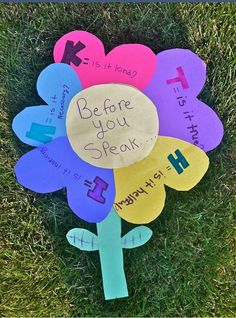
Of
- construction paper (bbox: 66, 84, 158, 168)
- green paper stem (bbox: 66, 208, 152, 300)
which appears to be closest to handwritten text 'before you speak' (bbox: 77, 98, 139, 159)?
construction paper (bbox: 66, 84, 158, 168)

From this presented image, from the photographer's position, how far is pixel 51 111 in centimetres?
116

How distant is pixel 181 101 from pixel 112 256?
42 cm

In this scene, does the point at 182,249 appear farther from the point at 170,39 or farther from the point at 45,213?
the point at 170,39

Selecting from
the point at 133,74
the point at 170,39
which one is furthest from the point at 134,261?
the point at 170,39

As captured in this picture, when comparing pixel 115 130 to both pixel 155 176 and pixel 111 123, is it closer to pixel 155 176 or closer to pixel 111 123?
pixel 111 123

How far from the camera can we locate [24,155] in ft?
3.85

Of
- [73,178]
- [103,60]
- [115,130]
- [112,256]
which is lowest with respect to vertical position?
[112,256]

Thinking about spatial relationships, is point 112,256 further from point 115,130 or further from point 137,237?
point 115,130

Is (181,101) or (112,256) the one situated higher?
(181,101)

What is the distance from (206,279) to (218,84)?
1.66 feet

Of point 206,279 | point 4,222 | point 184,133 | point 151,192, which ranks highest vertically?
point 184,133

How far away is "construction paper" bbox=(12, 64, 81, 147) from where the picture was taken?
115 cm

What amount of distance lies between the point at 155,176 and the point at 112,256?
0.74 feet

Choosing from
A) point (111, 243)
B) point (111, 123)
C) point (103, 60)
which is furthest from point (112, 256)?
point (103, 60)
